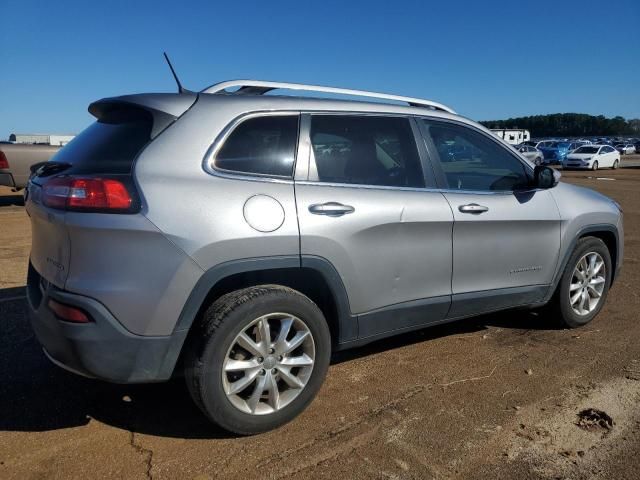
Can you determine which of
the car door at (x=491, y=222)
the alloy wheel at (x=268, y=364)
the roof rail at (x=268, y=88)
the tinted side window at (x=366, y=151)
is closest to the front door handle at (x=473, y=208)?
the car door at (x=491, y=222)

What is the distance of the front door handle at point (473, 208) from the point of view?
3.75 meters

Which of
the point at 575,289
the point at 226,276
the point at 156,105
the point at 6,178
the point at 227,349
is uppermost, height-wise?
the point at 156,105

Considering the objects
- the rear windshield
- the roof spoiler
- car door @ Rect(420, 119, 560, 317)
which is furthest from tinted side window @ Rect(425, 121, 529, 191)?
the rear windshield

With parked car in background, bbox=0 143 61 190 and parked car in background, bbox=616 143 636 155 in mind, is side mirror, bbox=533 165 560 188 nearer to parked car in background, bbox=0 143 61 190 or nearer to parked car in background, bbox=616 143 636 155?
parked car in background, bbox=0 143 61 190

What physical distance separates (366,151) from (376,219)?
49 centimetres

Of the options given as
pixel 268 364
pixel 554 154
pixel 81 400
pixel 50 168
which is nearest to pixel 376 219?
pixel 268 364

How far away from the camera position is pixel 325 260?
10.1 ft

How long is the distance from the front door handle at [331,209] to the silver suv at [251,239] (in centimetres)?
1

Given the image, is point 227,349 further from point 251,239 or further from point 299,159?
point 299,159

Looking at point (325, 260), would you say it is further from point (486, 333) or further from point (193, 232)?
point (486, 333)

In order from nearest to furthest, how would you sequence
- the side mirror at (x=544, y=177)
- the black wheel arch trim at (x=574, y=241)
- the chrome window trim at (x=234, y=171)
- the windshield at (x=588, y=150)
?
the chrome window trim at (x=234, y=171) → the side mirror at (x=544, y=177) → the black wheel arch trim at (x=574, y=241) → the windshield at (x=588, y=150)

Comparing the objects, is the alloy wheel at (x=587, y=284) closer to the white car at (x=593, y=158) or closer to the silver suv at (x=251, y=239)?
the silver suv at (x=251, y=239)

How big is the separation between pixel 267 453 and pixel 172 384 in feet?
3.70

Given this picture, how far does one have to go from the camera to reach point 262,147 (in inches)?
121
